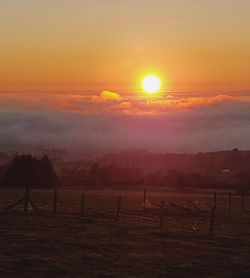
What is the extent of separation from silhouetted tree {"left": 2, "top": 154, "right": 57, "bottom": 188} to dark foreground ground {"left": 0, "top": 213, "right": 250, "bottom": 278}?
6822cm

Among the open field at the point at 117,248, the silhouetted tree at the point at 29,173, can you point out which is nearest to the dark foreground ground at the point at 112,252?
the open field at the point at 117,248

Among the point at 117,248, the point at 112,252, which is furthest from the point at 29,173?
the point at 112,252

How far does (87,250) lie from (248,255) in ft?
26.8

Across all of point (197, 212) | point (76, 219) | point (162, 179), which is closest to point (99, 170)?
point (162, 179)

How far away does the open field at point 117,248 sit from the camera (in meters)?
22.3

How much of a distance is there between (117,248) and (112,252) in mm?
1272

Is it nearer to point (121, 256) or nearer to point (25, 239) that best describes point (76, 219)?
point (25, 239)

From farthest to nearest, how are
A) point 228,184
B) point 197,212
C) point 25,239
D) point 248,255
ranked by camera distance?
1. point 228,184
2. point 197,212
3. point 25,239
4. point 248,255

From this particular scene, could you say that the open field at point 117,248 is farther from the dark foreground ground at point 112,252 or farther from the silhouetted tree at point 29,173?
the silhouetted tree at point 29,173

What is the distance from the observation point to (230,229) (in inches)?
1570

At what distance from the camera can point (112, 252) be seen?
26.3 m

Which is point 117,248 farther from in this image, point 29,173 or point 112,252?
point 29,173

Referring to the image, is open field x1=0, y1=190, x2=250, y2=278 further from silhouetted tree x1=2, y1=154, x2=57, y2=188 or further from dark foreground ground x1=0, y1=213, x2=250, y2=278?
silhouetted tree x1=2, y1=154, x2=57, y2=188

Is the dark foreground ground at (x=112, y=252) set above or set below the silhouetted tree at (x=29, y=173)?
below
